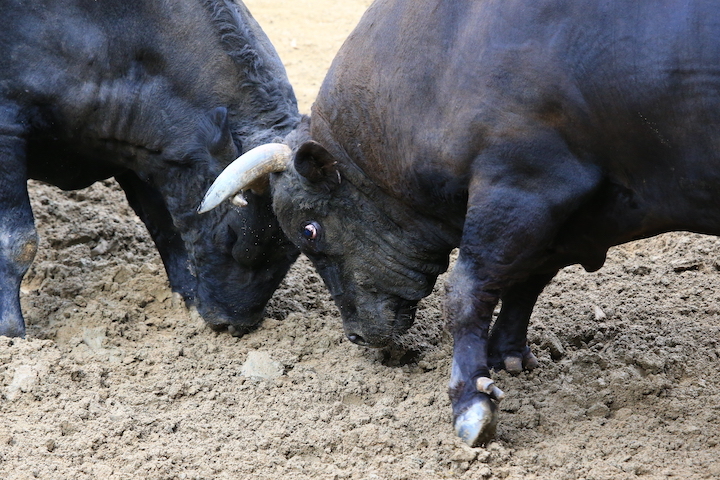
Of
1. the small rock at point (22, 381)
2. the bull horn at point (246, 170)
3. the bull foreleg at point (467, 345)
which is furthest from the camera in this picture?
the bull horn at point (246, 170)

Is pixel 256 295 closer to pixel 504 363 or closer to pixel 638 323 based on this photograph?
pixel 504 363

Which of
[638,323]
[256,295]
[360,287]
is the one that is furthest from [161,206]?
[638,323]

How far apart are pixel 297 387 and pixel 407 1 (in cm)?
189

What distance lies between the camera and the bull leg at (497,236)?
3928 millimetres

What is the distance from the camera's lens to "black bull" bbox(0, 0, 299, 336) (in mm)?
5219

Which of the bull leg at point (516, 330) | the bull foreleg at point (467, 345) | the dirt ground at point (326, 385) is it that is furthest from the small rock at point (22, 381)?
the bull leg at point (516, 330)

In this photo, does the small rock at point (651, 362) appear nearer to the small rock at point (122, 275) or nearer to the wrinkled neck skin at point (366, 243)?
the wrinkled neck skin at point (366, 243)

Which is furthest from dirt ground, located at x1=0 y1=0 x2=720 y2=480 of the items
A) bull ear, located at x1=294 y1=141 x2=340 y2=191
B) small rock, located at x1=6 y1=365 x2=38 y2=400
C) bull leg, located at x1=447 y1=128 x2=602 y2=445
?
bull ear, located at x1=294 y1=141 x2=340 y2=191

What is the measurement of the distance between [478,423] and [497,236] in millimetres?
774

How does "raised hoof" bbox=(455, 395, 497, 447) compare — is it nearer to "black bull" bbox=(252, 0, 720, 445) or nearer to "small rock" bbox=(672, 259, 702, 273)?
"black bull" bbox=(252, 0, 720, 445)

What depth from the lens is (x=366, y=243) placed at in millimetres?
4805

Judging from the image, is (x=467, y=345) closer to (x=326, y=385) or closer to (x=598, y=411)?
(x=598, y=411)

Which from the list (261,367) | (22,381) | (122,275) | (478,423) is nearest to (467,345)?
(478,423)

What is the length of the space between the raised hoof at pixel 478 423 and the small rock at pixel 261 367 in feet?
3.97
